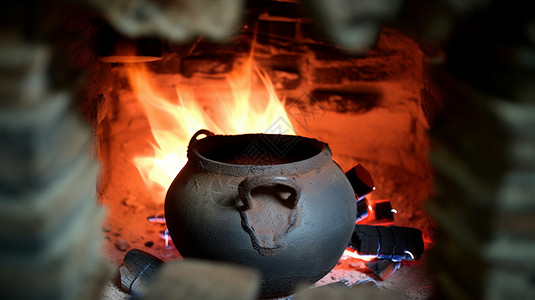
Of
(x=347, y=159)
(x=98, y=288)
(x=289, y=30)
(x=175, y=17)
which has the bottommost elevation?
(x=347, y=159)

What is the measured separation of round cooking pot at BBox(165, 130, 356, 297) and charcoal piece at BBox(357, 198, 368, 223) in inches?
24.4

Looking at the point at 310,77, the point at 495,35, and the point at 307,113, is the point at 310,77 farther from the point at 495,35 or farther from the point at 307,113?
the point at 495,35

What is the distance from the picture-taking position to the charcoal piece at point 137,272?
209 centimetres

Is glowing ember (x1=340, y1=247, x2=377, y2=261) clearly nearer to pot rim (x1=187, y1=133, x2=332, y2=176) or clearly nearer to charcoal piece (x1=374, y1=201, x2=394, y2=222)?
charcoal piece (x1=374, y1=201, x2=394, y2=222)

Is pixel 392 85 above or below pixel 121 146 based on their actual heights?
above

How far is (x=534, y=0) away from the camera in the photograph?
859 mm

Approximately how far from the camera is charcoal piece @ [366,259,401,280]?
7.52ft

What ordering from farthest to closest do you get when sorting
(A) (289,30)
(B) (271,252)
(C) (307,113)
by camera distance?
(C) (307,113) < (A) (289,30) < (B) (271,252)

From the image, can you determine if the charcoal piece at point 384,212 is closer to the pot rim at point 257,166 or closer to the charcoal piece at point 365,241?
the charcoal piece at point 365,241

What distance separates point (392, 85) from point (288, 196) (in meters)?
1.33

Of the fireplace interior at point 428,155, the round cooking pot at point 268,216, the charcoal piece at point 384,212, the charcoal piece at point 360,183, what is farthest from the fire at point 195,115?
the fireplace interior at point 428,155

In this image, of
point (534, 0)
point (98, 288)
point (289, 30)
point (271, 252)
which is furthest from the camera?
point (289, 30)

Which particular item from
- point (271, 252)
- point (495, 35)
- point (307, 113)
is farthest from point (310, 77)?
point (495, 35)

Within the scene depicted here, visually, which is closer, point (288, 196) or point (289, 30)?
point (288, 196)
